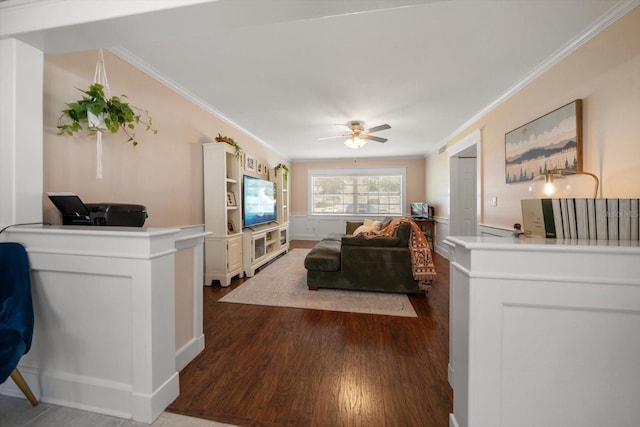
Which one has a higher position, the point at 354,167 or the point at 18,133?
the point at 354,167

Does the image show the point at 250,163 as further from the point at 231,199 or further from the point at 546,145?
the point at 546,145

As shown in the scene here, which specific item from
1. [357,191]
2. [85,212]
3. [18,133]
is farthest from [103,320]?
[357,191]

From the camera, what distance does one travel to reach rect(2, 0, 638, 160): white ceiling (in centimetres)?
128

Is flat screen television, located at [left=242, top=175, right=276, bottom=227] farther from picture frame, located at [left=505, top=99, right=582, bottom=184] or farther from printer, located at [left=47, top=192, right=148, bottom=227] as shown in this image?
picture frame, located at [left=505, top=99, right=582, bottom=184]

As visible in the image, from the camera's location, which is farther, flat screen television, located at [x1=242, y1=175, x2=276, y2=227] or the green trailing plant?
flat screen television, located at [x1=242, y1=175, x2=276, y2=227]

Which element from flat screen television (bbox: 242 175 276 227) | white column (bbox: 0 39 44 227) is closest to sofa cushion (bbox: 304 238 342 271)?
flat screen television (bbox: 242 175 276 227)

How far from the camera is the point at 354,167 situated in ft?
22.4

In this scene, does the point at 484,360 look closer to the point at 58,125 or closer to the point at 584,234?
the point at 584,234

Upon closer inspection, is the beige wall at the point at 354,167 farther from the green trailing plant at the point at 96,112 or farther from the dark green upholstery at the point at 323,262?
the green trailing plant at the point at 96,112

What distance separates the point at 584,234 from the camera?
1.08 metres

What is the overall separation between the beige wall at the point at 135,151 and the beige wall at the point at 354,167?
3597mm

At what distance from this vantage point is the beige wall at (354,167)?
6508mm

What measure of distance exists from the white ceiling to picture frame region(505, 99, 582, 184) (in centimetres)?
51

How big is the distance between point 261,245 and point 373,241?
2.15 m
